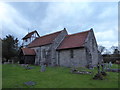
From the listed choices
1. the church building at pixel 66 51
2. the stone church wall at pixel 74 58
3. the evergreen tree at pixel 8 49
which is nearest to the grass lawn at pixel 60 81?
the stone church wall at pixel 74 58

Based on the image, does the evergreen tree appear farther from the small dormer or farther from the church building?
the church building

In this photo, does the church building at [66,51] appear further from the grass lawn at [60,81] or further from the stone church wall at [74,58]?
the grass lawn at [60,81]

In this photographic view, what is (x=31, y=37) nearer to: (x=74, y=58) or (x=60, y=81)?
(x=74, y=58)

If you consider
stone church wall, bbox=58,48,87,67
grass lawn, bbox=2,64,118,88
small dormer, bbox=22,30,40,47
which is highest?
small dormer, bbox=22,30,40,47

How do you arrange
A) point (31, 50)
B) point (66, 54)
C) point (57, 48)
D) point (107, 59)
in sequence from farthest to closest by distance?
point (107, 59) → point (31, 50) → point (57, 48) → point (66, 54)

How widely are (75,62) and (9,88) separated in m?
14.3

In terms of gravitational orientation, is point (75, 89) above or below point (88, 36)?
below

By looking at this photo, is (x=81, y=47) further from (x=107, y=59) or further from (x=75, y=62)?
(x=107, y=59)

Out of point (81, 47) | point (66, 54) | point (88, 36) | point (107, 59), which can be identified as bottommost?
point (107, 59)

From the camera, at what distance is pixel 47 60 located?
81.4 ft

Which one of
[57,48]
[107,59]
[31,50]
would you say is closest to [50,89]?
[57,48]

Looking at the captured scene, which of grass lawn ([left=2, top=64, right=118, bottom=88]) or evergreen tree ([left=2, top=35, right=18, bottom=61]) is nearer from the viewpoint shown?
grass lawn ([left=2, top=64, right=118, bottom=88])

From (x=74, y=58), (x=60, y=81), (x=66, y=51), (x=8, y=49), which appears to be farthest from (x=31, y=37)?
(x=60, y=81)

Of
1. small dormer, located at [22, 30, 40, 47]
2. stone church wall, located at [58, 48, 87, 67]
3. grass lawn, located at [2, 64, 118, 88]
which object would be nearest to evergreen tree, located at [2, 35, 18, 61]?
small dormer, located at [22, 30, 40, 47]
